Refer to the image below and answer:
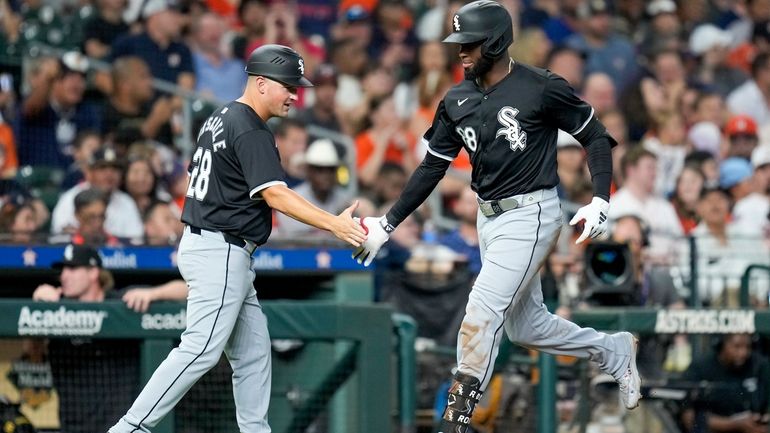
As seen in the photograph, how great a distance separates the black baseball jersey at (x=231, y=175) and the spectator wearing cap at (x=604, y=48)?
24.0 feet

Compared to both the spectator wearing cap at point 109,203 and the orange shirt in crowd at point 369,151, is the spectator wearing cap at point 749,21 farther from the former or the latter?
the spectator wearing cap at point 109,203

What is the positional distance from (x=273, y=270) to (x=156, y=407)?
225 centimetres

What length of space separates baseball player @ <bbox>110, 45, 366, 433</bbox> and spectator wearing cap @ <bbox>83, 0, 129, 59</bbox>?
16.8 ft

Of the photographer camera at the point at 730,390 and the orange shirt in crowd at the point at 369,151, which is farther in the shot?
the orange shirt in crowd at the point at 369,151

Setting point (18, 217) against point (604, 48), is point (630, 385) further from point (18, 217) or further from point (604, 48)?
point (604, 48)

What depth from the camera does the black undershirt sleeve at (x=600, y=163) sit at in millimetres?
5812

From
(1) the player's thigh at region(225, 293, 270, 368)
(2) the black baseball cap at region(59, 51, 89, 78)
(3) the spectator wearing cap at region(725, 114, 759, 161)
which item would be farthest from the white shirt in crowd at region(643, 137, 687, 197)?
(1) the player's thigh at region(225, 293, 270, 368)

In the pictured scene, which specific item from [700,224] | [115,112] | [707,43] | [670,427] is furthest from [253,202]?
[707,43]

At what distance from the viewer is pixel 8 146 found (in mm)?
9906

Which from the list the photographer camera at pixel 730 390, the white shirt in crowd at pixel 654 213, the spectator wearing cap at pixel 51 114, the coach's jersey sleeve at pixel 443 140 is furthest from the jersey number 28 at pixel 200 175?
the white shirt in crowd at pixel 654 213

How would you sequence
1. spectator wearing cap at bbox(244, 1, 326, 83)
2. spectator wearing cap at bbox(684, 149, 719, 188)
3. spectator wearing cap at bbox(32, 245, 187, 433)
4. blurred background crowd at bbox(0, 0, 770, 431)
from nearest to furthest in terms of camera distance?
1. spectator wearing cap at bbox(32, 245, 187, 433)
2. blurred background crowd at bbox(0, 0, 770, 431)
3. spectator wearing cap at bbox(684, 149, 719, 188)
4. spectator wearing cap at bbox(244, 1, 326, 83)

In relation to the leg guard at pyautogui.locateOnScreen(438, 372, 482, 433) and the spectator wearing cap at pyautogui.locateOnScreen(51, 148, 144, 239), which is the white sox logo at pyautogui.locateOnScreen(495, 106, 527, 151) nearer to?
the leg guard at pyautogui.locateOnScreen(438, 372, 482, 433)

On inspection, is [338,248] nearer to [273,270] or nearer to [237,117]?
[273,270]

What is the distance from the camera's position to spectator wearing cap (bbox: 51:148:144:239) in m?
8.97
